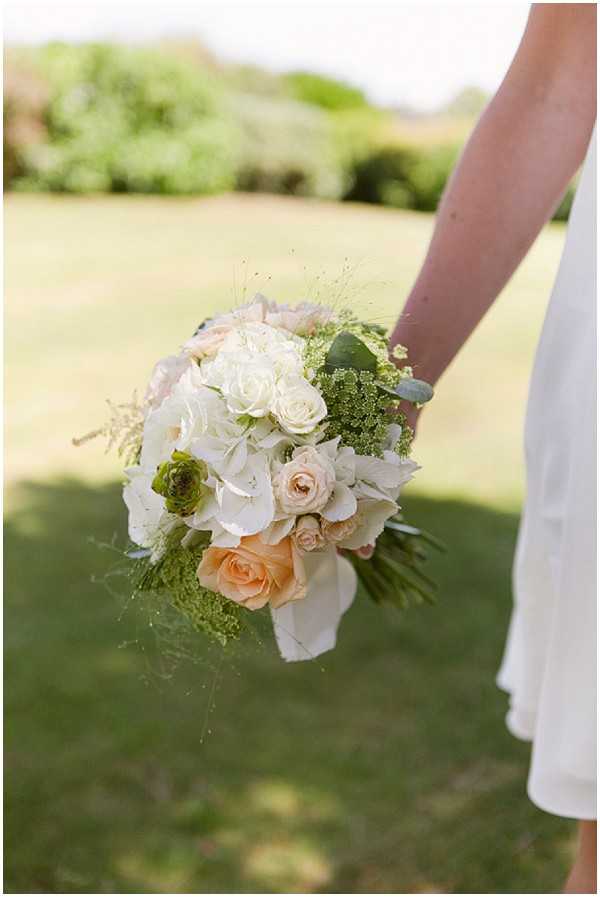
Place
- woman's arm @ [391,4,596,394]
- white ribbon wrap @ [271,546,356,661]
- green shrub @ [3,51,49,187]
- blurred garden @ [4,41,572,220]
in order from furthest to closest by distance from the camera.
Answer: blurred garden @ [4,41,572,220]
green shrub @ [3,51,49,187]
woman's arm @ [391,4,596,394]
white ribbon wrap @ [271,546,356,661]

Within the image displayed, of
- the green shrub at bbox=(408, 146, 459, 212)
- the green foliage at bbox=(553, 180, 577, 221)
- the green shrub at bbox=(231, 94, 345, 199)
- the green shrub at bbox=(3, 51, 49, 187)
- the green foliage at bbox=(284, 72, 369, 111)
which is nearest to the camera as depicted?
the green foliage at bbox=(553, 180, 577, 221)

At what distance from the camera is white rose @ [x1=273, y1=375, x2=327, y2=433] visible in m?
1.40

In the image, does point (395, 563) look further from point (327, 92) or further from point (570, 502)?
point (327, 92)

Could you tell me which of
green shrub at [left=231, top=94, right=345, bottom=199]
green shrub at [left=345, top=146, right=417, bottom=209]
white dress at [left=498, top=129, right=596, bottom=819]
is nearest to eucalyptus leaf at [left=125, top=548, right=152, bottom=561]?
white dress at [left=498, top=129, right=596, bottom=819]

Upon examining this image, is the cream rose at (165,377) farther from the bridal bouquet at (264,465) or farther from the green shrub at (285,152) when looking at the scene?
the green shrub at (285,152)

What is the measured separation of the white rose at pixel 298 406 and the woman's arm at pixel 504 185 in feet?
1.29

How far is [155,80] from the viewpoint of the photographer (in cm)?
1633

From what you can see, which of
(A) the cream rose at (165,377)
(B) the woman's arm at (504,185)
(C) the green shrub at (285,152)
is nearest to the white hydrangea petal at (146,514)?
(A) the cream rose at (165,377)

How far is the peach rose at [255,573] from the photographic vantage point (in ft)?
4.64

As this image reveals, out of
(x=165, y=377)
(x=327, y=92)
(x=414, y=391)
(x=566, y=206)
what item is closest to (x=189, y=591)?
(x=165, y=377)

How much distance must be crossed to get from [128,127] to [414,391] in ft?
51.6

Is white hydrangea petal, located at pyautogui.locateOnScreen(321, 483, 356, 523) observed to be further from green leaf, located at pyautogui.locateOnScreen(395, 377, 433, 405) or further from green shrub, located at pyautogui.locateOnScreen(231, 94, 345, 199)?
green shrub, located at pyautogui.locateOnScreen(231, 94, 345, 199)

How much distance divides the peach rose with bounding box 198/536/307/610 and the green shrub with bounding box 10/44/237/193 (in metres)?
15.2

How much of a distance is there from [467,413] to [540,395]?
6.56 m
